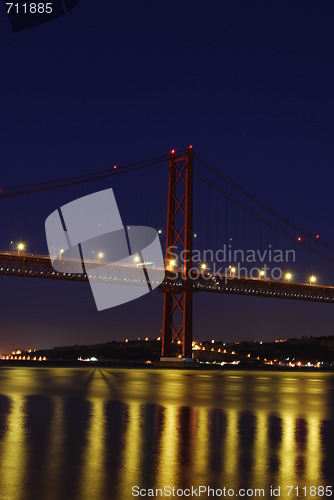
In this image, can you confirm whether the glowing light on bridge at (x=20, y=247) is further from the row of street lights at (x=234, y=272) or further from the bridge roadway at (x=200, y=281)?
the row of street lights at (x=234, y=272)

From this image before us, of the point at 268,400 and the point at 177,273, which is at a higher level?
the point at 177,273

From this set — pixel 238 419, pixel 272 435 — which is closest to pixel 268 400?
pixel 238 419

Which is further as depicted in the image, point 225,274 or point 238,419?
point 225,274

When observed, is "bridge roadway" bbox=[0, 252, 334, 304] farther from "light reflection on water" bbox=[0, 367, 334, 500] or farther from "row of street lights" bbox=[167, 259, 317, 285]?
"light reflection on water" bbox=[0, 367, 334, 500]

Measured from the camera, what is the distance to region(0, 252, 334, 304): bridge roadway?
57.9m

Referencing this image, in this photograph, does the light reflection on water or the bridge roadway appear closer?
the light reflection on water

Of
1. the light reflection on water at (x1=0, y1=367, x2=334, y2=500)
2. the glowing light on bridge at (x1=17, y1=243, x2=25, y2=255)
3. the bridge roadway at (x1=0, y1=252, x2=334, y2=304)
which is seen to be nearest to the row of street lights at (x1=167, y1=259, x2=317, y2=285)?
the bridge roadway at (x1=0, y1=252, x2=334, y2=304)

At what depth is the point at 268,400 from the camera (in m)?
19.6

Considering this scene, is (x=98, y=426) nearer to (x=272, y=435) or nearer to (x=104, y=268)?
(x=272, y=435)

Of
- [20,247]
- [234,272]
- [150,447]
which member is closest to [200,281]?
[234,272]

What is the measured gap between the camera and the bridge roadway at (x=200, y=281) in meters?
57.9

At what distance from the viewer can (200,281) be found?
6297cm

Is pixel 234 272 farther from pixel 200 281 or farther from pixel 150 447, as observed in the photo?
pixel 150 447

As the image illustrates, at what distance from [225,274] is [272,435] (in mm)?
53608
